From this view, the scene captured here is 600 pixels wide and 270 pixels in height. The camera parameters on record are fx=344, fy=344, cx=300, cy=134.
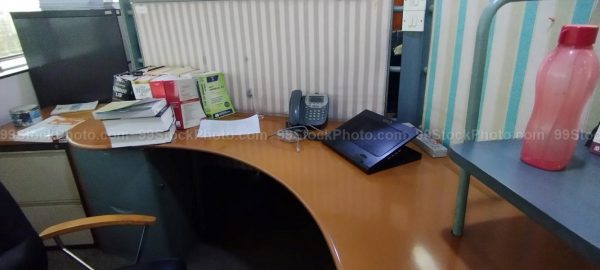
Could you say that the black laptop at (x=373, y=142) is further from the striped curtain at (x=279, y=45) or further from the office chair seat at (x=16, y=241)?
the office chair seat at (x=16, y=241)

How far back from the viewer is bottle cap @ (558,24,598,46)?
1.76 ft

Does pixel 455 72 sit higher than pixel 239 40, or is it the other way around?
pixel 239 40

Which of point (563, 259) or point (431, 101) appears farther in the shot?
point (431, 101)

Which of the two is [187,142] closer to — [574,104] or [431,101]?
[431,101]

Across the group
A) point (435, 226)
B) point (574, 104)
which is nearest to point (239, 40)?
point (435, 226)

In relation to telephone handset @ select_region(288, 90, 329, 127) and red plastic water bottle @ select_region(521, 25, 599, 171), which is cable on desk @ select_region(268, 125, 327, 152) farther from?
red plastic water bottle @ select_region(521, 25, 599, 171)

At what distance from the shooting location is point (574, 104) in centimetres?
58

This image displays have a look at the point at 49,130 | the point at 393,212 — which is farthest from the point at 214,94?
the point at 393,212

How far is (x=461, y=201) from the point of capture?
2.44ft

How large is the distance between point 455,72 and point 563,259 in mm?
732

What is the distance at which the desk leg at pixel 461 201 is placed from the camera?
2.36 ft

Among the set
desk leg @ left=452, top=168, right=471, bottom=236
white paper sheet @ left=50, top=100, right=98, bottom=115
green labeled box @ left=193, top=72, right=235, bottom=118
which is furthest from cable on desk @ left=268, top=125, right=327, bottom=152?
white paper sheet @ left=50, top=100, right=98, bottom=115

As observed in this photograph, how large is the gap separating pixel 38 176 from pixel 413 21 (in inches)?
74.7

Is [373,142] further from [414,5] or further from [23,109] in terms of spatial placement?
[23,109]
